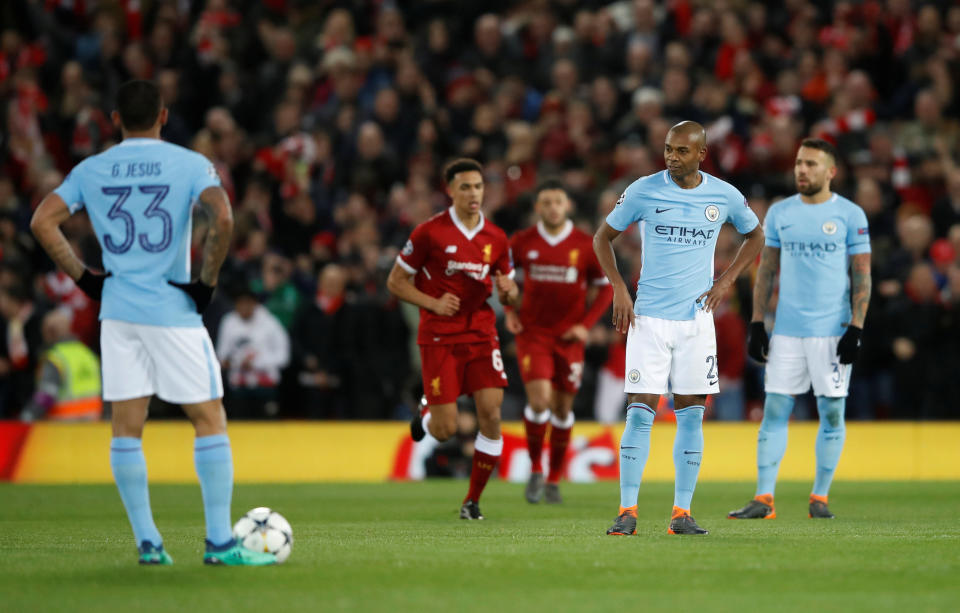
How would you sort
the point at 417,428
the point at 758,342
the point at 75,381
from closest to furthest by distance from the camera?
1. the point at 758,342
2. the point at 417,428
3. the point at 75,381

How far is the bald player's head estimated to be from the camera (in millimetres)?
8664

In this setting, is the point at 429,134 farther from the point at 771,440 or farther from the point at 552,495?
the point at 771,440

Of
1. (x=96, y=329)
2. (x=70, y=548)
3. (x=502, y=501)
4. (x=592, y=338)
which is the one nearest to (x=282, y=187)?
(x=96, y=329)

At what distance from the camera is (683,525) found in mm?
8750

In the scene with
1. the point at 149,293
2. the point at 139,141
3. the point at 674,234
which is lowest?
the point at 149,293

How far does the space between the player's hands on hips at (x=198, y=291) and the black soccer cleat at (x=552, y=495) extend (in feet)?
20.1

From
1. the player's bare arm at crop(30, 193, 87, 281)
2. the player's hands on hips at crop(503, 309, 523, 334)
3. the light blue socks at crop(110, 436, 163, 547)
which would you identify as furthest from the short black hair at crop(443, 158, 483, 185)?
the light blue socks at crop(110, 436, 163, 547)

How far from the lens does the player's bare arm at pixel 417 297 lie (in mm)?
10633

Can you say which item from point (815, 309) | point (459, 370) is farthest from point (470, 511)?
point (815, 309)

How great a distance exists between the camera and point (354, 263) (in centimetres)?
1720

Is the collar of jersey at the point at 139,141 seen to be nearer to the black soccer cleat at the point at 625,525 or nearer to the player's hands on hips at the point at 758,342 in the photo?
the black soccer cleat at the point at 625,525

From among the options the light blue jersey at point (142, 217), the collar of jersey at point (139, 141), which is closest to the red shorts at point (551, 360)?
the light blue jersey at point (142, 217)

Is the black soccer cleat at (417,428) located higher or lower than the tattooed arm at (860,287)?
lower

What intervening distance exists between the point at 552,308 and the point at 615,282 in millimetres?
4188
